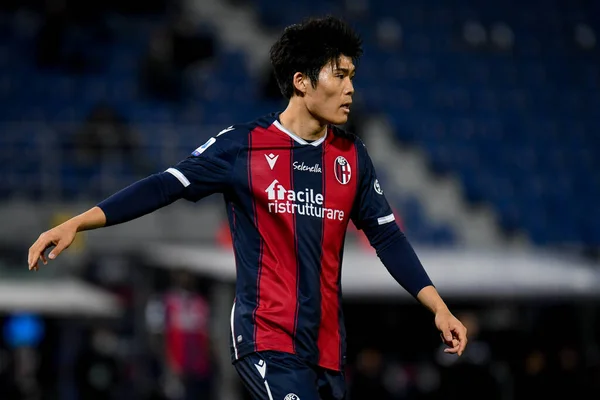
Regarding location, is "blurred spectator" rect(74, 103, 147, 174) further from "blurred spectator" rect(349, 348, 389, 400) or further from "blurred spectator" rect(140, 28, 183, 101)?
"blurred spectator" rect(349, 348, 389, 400)

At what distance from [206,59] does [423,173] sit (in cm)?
335

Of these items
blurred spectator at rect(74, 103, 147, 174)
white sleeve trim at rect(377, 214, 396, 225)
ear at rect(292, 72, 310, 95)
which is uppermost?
blurred spectator at rect(74, 103, 147, 174)

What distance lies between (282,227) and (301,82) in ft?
1.75

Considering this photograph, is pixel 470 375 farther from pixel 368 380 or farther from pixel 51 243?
pixel 51 243

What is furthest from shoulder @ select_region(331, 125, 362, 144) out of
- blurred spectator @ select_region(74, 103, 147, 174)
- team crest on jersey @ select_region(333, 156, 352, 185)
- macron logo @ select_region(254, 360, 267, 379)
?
blurred spectator @ select_region(74, 103, 147, 174)

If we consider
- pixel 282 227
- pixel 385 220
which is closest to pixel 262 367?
pixel 282 227

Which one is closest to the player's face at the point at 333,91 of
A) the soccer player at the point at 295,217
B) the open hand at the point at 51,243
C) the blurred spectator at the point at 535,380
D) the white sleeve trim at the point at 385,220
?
the soccer player at the point at 295,217

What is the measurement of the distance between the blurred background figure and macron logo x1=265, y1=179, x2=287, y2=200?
302 inches

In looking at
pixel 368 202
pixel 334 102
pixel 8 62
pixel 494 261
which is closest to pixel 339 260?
pixel 368 202

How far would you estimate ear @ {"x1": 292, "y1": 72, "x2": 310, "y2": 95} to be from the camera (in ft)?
14.7

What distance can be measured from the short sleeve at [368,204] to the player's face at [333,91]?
0.86 feet

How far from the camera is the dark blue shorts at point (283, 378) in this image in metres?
4.30

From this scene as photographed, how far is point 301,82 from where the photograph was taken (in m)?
4.50

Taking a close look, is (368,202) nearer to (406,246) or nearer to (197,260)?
(406,246)
